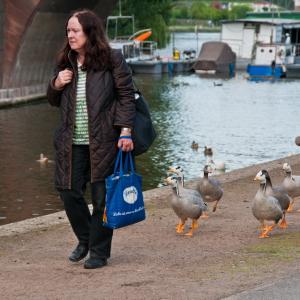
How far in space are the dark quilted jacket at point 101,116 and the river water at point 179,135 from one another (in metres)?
6.85

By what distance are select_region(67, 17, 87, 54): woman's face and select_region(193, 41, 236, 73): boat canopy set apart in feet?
173

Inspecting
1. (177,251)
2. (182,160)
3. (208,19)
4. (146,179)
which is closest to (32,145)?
(182,160)

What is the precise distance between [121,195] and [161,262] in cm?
89

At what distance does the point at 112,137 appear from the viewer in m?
7.54

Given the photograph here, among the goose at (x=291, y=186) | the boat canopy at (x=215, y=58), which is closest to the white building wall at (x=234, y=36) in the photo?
the boat canopy at (x=215, y=58)

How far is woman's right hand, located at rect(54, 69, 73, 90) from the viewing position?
24.7 ft

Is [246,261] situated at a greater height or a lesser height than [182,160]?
greater

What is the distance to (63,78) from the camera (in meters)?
7.54

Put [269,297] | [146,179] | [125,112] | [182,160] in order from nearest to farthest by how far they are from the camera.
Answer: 1. [269,297]
2. [125,112]
3. [146,179]
4. [182,160]

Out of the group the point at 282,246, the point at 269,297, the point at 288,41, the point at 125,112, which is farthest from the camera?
the point at 288,41

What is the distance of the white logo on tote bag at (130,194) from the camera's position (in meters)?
7.54

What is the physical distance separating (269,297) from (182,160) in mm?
15540

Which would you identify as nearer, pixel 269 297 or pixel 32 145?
pixel 269 297

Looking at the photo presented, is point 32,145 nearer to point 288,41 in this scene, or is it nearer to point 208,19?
point 288,41
